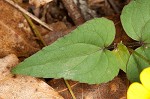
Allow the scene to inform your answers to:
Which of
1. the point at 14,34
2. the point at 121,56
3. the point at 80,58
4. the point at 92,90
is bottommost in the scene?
the point at 92,90

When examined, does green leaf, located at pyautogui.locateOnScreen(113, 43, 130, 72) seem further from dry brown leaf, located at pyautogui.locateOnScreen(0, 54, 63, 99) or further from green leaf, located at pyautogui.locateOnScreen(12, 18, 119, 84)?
dry brown leaf, located at pyautogui.locateOnScreen(0, 54, 63, 99)

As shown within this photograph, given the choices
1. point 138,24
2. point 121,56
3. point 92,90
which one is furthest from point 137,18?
point 92,90

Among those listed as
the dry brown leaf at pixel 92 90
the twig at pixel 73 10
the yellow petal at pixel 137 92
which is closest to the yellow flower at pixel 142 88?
the yellow petal at pixel 137 92

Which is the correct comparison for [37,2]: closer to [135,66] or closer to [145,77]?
[135,66]

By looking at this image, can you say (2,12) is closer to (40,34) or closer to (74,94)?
(40,34)

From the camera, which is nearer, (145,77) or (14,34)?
(145,77)

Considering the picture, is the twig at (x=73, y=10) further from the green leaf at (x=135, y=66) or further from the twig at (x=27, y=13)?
the green leaf at (x=135, y=66)

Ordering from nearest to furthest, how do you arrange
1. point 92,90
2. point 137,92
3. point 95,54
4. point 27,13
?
1. point 137,92
2. point 95,54
3. point 92,90
4. point 27,13

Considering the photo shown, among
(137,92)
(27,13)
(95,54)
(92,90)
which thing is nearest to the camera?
(137,92)
